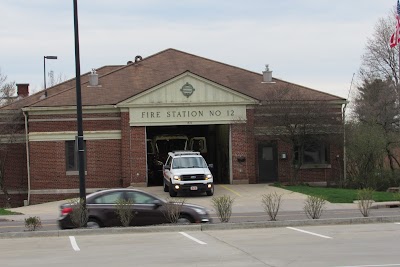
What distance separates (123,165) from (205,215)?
18046 mm

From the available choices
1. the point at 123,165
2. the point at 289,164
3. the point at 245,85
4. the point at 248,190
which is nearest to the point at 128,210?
the point at 248,190

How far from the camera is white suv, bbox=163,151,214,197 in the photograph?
27688 mm

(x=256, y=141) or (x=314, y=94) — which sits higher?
(x=314, y=94)

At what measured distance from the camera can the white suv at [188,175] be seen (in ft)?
90.8

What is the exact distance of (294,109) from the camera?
31.8m

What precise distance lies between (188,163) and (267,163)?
8.75 metres

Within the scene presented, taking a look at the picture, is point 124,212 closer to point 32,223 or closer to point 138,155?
point 32,223

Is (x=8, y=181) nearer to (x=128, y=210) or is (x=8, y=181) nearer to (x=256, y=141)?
(x=256, y=141)

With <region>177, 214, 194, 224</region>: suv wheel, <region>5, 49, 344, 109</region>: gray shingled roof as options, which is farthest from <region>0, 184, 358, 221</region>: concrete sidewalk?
<region>177, 214, 194, 224</region>: suv wheel

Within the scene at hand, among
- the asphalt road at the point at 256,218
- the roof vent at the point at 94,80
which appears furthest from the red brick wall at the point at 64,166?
the asphalt road at the point at 256,218

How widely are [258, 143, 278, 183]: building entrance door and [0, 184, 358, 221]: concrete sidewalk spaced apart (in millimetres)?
2099

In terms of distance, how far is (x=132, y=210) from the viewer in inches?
651

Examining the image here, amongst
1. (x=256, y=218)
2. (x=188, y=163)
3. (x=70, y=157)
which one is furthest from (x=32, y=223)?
(x=70, y=157)

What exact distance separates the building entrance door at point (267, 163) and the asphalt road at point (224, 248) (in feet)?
64.4
